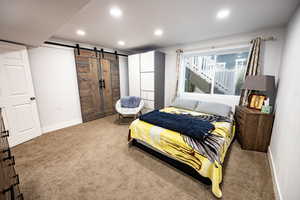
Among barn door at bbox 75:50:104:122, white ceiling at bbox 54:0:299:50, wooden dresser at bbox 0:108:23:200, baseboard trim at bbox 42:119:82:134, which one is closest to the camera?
wooden dresser at bbox 0:108:23:200

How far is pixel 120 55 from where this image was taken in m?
4.37

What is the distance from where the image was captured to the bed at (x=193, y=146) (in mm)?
1414

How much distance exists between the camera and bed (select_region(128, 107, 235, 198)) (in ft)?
4.64

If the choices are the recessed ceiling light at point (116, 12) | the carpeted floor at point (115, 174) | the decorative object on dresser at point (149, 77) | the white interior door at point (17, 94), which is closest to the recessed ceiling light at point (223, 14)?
the recessed ceiling light at point (116, 12)

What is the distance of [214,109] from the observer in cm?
273

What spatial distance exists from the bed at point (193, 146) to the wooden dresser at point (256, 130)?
32 centimetres

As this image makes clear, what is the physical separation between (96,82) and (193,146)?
3393mm

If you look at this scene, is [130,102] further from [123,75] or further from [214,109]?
[214,109]

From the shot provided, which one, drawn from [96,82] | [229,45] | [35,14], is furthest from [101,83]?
[229,45]

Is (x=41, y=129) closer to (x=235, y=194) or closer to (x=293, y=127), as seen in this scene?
(x=235, y=194)

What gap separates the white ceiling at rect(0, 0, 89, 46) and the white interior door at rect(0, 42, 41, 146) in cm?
71

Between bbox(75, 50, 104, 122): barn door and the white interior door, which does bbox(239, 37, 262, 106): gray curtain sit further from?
the white interior door

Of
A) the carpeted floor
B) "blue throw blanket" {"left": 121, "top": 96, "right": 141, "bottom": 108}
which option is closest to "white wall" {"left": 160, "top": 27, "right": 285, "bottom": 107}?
"blue throw blanket" {"left": 121, "top": 96, "right": 141, "bottom": 108}

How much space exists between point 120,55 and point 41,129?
319 centimetres
